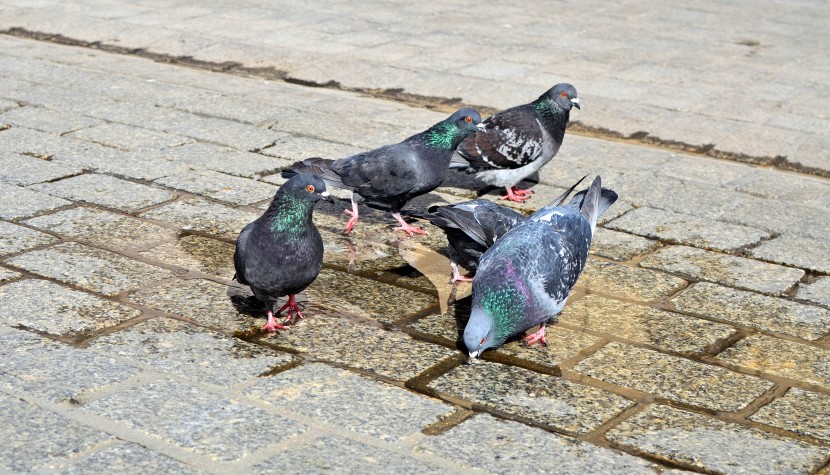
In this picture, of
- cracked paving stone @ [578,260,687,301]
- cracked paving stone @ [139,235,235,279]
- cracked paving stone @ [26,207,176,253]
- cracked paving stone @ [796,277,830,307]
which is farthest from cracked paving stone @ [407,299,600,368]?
cracked paving stone @ [26,207,176,253]

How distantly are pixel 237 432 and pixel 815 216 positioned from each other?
395 cm

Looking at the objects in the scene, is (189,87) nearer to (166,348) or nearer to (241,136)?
(241,136)

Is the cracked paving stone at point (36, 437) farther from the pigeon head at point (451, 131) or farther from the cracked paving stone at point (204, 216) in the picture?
the pigeon head at point (451, 131)

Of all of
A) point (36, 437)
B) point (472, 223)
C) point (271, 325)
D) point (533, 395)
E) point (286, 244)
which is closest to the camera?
point (36, 437)

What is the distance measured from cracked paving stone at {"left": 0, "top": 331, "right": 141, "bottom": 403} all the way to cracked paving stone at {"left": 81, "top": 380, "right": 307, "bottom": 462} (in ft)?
0.42

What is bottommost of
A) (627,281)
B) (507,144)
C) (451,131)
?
(627,281)

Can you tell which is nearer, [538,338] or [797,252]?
[538,338]

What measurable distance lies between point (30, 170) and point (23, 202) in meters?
0.65

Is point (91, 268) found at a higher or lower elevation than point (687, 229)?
lower

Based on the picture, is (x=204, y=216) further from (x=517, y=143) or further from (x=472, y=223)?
(x=517, y=143)

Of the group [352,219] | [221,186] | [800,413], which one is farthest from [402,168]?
[800,413]

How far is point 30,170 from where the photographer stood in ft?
21.4

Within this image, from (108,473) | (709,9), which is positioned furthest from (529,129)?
(709,9)

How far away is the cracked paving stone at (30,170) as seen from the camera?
6352 mm
